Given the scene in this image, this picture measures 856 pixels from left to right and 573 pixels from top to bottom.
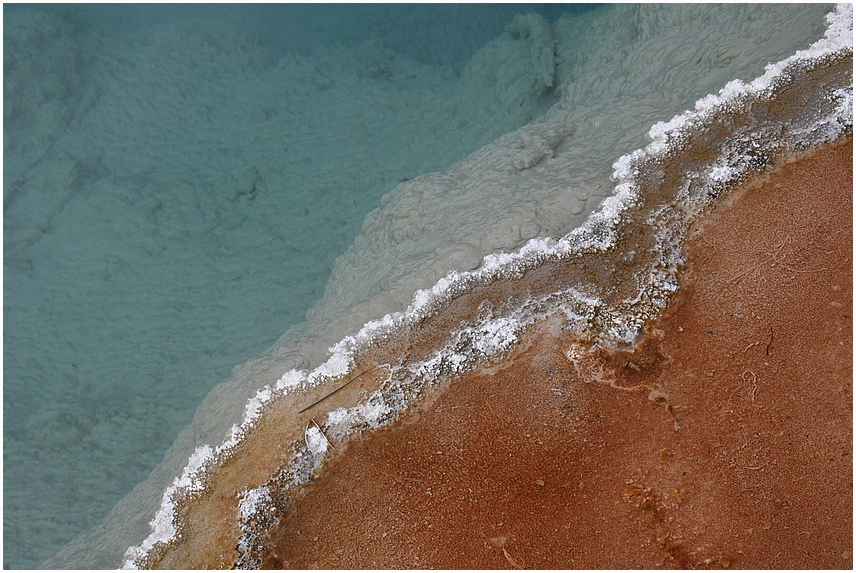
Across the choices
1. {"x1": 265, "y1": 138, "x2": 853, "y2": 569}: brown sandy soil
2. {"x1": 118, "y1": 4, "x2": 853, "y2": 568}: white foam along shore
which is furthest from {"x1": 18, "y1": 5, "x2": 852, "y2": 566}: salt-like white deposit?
{"x1": 265, "y1": 138, "x2": 853, "y2": 569}: brown sandy soil

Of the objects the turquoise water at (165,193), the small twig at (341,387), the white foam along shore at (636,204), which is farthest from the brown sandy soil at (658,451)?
the turquoise water at (165,193)

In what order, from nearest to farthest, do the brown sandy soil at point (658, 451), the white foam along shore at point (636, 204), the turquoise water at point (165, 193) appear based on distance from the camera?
the brown sandy soil at point (658, 451), the white foam along shore at point (636, 204), the turquoise water at point (165, 193)

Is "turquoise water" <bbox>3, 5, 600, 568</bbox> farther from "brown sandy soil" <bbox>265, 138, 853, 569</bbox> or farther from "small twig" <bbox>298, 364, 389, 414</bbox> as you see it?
"brown sandy soil" <bbox>265, 138, 853, 569</bbox>

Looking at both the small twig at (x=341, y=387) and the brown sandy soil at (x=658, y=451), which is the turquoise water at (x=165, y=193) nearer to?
the small twig at (x=341, y=387)

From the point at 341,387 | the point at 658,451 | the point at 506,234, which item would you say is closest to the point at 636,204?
the point at 506,234

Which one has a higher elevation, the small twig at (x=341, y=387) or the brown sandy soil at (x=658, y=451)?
the small twig at (x=341, y=387)

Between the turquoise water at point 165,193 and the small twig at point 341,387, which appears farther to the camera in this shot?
the turquoise water at point 165,193

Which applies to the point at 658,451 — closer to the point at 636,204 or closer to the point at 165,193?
the point at 636,204
